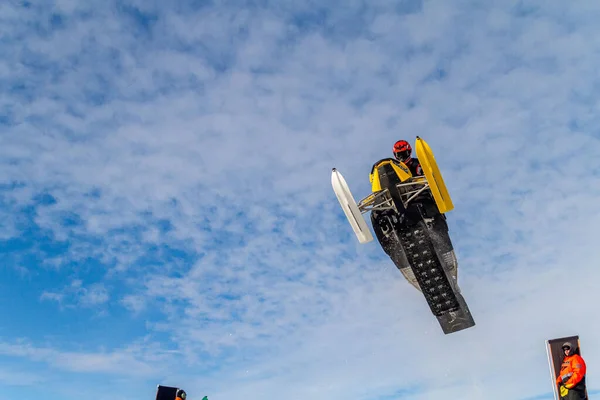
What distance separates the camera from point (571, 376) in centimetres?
2145

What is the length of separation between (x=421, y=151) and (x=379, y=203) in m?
3.76

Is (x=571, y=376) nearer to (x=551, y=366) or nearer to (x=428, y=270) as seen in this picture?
(x=551, y=366)

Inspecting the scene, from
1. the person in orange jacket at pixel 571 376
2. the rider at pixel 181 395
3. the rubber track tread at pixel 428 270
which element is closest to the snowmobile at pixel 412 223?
the rubber track tread at pixel 428 270

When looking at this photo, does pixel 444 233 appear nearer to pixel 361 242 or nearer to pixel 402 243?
pixel 402 243

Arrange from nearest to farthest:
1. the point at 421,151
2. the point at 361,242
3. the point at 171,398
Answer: the point at 421,151, the point at 361,242, the point at 171,398

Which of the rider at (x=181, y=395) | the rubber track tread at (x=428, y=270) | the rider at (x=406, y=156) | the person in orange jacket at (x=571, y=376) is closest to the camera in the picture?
the person in orange jacket at (x=571, y=376)

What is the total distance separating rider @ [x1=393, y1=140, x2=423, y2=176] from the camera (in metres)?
21.9

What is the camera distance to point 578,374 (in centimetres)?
2133

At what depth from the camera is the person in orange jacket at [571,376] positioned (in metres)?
21.3

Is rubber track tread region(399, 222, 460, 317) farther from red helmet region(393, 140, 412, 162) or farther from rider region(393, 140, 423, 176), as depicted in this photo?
red helmet region(393, 140, 412, 162)

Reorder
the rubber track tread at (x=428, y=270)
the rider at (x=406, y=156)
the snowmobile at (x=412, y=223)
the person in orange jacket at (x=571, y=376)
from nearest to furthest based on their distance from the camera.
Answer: the snowmobile at (x=412, y=223), the person in orange jacket at (x=571, y=376), the rubber track tread at (x=428, y=270), the rider at (x=406, y=156)

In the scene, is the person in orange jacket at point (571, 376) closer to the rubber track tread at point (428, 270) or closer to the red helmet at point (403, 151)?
the rubber track tread at point (428, 270)

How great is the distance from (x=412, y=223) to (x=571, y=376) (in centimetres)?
976

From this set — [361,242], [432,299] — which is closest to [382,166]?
[361,242]
